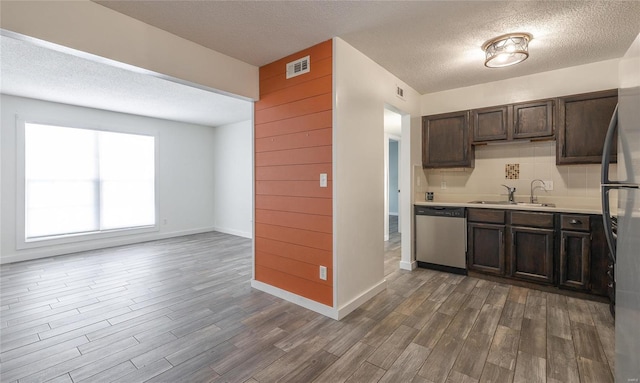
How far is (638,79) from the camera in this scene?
1.25m

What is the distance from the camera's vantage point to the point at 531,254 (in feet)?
10.5

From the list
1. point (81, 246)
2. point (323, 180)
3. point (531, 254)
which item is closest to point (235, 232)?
point (81, 246)

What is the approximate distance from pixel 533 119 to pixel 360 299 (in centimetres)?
293

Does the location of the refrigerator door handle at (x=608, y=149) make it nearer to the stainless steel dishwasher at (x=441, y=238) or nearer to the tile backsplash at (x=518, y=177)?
A: the stainless steel dishwasher at (x=441, y=238)

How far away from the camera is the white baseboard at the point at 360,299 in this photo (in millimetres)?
2625

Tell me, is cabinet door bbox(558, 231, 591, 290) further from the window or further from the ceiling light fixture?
the window

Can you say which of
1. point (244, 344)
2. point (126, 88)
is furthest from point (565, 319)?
point (126, 88)

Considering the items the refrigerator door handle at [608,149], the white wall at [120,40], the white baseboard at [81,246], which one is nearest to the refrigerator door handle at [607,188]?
the refrigerator door handle at [608,149]

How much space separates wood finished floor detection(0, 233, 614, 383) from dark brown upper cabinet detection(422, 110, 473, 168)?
157 centimetres

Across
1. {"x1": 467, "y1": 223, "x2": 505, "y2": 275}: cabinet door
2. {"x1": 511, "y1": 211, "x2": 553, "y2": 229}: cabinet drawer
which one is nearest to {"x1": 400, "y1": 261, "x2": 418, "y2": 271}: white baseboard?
{"x1": 467, "y1": 223, "x2": 505, "y2": 275}: cabinet door

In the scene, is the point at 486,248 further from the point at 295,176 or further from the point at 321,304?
the point at 295,176

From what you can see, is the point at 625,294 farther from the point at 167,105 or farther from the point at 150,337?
the point at 167,105

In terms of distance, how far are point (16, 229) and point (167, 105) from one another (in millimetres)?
2998

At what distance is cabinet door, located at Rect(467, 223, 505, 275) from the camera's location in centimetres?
338
